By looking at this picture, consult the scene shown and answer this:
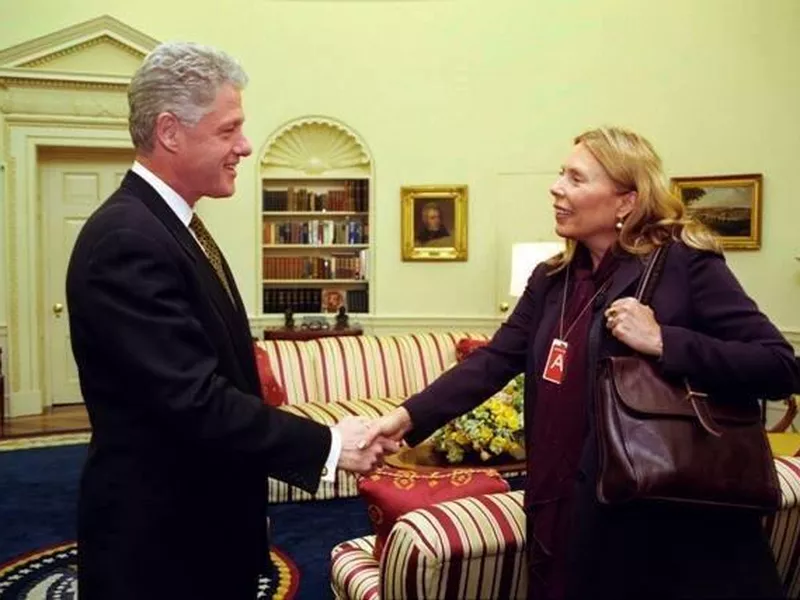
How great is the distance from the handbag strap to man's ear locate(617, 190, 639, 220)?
0.15 m

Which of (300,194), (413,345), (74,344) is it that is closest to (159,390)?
(74,344)

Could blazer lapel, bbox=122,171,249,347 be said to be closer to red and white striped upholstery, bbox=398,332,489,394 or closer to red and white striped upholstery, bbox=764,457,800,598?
red and white striped upholstery, bbox=764,457,800,598

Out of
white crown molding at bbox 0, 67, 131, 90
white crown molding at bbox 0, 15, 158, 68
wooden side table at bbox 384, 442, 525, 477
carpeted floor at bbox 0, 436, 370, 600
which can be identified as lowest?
carpeted floor at bbox 0, 436, 370, 600

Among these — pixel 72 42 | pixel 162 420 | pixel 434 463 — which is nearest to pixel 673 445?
pixel 162 420

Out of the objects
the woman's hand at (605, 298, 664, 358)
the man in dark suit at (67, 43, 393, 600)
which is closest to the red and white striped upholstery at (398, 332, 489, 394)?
the man in dark suit at (67, 43, 393, 600)

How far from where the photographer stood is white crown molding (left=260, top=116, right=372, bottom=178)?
762 centimetres

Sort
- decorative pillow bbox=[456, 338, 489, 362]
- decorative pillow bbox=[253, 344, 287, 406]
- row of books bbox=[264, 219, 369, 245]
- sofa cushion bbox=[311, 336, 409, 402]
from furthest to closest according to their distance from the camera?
1. row of books bbox=[264, 219, 369, 245]
2. decorative pillow bbox=[456, 338, 489, 362]
3. sofa cushion bbox=[311, 336, 409, 402]
4. decorative pillow bbox=[253, 344, 287, 406]

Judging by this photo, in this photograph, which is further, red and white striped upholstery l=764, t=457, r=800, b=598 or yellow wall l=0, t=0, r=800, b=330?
yellow wall l=0, t=0, r=800, b=330

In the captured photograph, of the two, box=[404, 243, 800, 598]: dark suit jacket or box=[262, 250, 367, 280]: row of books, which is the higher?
box=[262, 250, 367, 280]: row of books

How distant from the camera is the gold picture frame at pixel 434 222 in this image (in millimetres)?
7578

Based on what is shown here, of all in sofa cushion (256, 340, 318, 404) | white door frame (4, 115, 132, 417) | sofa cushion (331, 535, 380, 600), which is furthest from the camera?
white door frame (4, 115, 132, 417)

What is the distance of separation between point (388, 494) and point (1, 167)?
19.7ft

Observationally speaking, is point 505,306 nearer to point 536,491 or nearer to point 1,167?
point 1,167

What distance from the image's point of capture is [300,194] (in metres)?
7.73
